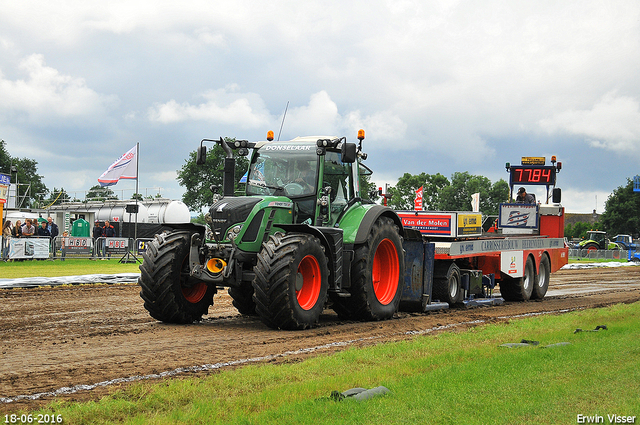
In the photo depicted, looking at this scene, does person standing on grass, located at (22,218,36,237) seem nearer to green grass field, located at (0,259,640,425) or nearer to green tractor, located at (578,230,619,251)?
green grass field, located at (0,259,640,425)

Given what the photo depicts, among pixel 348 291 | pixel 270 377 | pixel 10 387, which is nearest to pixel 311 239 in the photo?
pixel 348 291

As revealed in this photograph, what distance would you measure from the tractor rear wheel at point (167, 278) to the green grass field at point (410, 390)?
323 cm

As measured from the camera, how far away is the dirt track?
6031 mm

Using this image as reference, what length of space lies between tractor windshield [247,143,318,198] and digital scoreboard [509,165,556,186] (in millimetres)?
9863

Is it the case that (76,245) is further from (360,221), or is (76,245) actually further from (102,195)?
(102,195)

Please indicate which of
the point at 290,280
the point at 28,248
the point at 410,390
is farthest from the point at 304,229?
the point at 28,248

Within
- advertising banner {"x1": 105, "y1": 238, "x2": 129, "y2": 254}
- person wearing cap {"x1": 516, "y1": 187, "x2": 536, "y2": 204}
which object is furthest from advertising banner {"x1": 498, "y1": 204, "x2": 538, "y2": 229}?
advertising banner {"x1": 105, "y1": 238, "x2": 129, "y2": 254}

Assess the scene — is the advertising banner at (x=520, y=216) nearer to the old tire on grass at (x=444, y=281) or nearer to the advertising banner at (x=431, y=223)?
the advertising banner at (x=431, y=223)

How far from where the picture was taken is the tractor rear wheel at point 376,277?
1045 centimetres

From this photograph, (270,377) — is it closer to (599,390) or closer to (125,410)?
(125,410)

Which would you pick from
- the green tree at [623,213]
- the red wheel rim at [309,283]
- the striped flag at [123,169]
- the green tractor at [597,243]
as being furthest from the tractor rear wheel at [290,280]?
the green tree at [623,213]

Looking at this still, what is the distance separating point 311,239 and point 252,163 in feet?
7.09

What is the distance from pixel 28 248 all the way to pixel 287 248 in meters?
20.0

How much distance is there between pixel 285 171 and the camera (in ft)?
34.3
